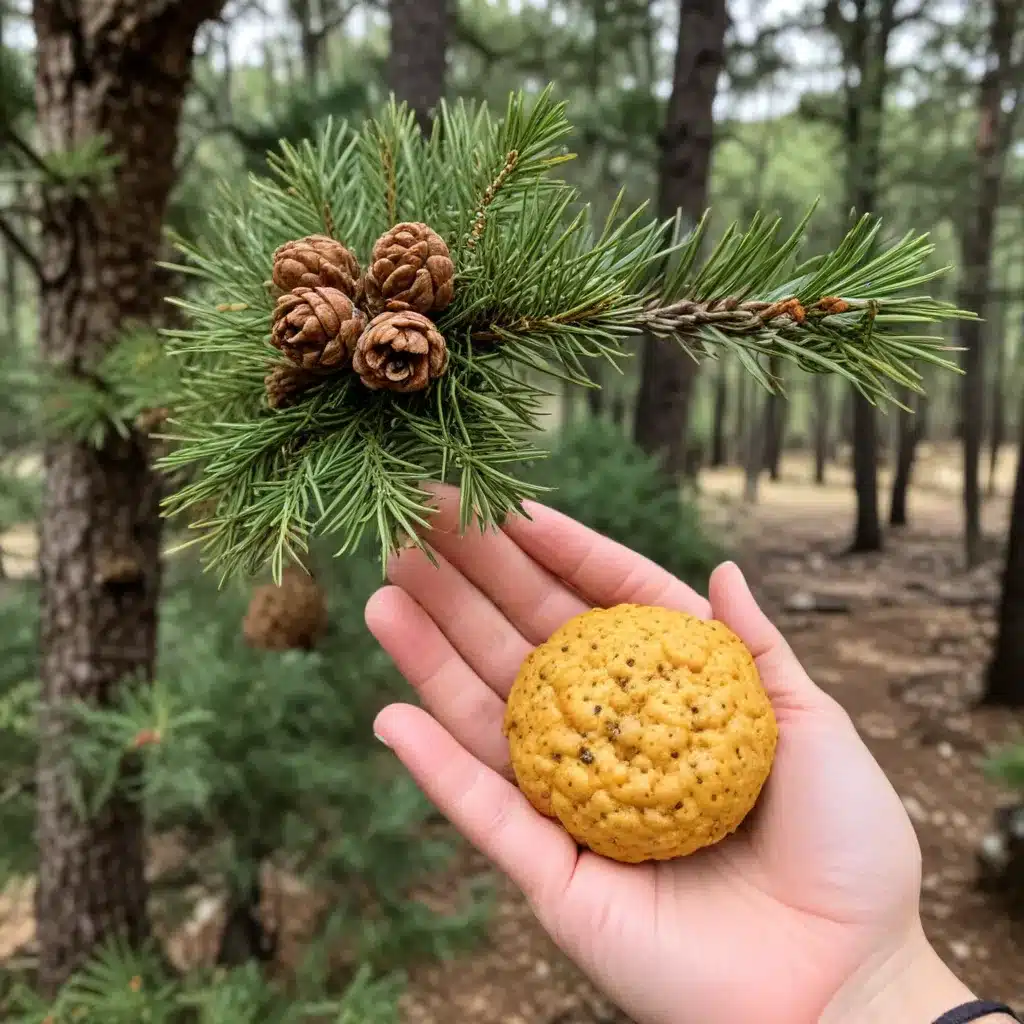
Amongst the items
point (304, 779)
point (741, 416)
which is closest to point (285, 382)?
point (304, 779)

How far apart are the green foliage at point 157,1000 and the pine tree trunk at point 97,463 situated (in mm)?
173

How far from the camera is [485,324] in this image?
0.88m

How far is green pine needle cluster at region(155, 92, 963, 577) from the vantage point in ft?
2.54

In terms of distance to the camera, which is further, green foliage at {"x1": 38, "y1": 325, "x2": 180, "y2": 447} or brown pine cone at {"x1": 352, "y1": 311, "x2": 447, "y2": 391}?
green foliage at {"x1": 38, "y1": 325, "x2": 180, "y2": 447}

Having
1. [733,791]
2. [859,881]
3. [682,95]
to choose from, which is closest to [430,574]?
[733,791]

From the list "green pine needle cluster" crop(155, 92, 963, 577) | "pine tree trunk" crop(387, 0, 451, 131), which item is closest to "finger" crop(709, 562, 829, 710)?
"green pine needle cluster" crop(155, 92, 963, 577)

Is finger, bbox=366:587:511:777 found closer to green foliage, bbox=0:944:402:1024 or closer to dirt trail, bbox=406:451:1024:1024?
green foliage, bbox=0:944:402:1024

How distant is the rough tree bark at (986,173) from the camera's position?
24.5 feet

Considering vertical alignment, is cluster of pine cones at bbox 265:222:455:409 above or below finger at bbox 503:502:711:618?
above

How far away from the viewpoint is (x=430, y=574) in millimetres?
1217

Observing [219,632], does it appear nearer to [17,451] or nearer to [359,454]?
[17,451]

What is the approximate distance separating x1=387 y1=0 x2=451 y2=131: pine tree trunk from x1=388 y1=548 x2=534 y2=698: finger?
2.36 metres

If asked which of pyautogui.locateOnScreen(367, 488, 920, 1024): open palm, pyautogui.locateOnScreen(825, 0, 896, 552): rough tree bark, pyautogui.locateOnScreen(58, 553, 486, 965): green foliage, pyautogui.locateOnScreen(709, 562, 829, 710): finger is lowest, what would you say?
pyautogui.locateOnScreen(58, 553, 486, 965): green foliage

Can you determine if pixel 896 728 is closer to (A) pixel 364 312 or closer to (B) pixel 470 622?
(B) pixel 470 622
